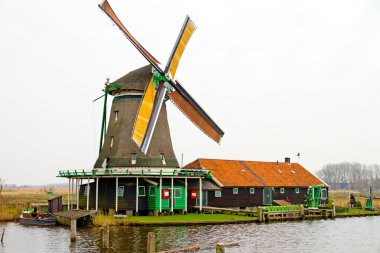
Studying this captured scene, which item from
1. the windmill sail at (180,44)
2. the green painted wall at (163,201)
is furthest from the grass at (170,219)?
the windmill sail at (180,44)

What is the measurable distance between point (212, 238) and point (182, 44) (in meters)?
16.3

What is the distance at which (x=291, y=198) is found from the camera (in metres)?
43.4

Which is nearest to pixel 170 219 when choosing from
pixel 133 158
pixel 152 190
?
pixel 152 190

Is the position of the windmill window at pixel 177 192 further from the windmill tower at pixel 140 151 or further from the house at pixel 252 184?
the house at pixel 252 184

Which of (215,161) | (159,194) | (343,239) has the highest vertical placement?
(215,161)

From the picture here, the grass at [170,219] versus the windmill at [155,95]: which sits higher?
the windmill at [155,95]

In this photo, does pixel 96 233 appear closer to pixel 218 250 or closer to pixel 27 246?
pixel 27 246

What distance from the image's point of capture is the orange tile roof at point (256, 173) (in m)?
39.5

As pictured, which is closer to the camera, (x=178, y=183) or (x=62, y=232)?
(x=62, y=232)

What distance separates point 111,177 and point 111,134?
3775mm

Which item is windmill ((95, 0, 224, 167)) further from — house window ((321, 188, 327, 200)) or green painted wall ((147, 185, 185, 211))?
house window ((321, 188, 327, 200))

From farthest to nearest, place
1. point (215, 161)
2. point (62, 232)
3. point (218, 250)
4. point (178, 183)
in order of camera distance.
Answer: point (215, 161) < point (178, 183) < point (62, 232) < point (218, 250)

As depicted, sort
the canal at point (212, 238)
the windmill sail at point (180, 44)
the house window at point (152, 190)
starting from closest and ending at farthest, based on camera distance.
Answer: the canal at point (212, 238)
the house window at point (152, 190)
the windmill sail at point (180, 44)

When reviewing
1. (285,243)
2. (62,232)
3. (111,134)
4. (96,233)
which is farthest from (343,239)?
(111,134)
